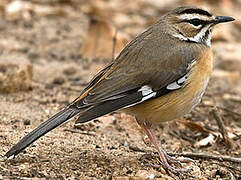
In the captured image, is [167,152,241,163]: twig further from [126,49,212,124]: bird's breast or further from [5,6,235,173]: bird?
[126,49,212,124]: bird's breast

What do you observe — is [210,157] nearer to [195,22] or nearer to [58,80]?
[195,22]

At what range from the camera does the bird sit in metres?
5.62

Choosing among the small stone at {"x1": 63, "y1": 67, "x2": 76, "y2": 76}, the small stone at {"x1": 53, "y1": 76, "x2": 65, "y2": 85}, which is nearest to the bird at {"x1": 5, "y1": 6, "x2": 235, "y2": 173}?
the small stone at {"x1": 53, "y1": 76, "x2": 65, "y2": 85}

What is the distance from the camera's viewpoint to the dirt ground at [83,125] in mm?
5621

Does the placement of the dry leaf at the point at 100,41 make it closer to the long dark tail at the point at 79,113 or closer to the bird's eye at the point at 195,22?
the bird's eye at the point at 195,22

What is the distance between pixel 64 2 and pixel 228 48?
14.9 feet

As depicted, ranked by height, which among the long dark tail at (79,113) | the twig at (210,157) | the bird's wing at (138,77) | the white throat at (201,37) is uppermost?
the white throat at (201,37)

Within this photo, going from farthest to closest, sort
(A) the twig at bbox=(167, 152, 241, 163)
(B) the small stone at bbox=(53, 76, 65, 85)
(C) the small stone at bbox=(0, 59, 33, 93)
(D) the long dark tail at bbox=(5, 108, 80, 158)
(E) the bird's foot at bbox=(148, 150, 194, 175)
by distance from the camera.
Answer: (B) the small stone at bbox=(53, 76, 65, 85), (C) the small stone at bbox=(0, 59, 33, 93), (A) the twig at bbox=(167, 152, 241, 163), (E) the bird's foot at bbox=(148, 150, 194, 175), (D) the long dark tail at bbox=(5, 108, 80, 158)

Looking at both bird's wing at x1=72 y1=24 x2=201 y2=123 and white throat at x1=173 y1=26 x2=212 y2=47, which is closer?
bird's wing at x1=72 y1=24 x2=201 y2=123

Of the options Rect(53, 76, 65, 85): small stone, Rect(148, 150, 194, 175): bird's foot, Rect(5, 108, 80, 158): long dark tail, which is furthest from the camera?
Rect(53, 76, 65, 85): small stone

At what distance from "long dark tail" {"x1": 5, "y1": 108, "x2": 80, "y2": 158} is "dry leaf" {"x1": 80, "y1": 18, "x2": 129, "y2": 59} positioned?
4749 millimetres

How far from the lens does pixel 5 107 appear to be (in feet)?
24.2

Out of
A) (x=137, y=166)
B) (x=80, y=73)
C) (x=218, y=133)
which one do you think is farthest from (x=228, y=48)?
(x=137, y=166)

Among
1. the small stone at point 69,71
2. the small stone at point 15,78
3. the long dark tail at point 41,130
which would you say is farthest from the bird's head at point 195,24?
the small stone at point 69,71
